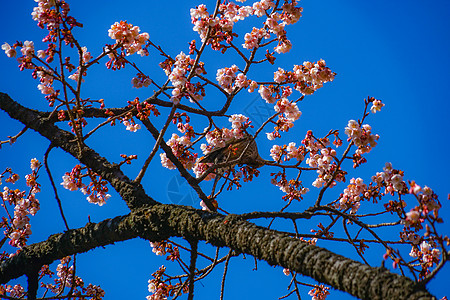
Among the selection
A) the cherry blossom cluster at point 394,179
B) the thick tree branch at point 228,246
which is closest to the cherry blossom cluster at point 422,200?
the thick tree branch at point 228,246

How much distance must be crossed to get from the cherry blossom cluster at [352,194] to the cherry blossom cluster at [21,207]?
361 cm

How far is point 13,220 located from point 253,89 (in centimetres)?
313

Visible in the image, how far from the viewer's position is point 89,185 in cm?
473

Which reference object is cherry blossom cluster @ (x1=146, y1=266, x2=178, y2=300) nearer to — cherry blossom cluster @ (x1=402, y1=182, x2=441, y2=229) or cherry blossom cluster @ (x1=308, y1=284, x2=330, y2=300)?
cherry blossom cluster @ (x1=308, y1=284, x2=330, y2=300)

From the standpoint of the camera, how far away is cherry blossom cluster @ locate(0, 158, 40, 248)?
491cm

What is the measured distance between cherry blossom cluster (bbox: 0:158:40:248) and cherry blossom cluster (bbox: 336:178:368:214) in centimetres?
361

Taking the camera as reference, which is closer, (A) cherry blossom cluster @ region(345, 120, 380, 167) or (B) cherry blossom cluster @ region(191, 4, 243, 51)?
(A) cherry blossom cluster @ region(345, 120, 380, 167)

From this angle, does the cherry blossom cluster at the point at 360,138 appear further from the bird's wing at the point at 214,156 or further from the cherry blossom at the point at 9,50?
the cherry blossom at the point at 9,50

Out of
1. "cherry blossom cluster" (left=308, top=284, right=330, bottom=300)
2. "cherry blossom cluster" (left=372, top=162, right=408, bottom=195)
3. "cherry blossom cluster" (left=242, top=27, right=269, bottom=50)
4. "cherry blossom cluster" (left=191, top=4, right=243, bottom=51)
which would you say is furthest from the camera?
"cherry blossom cluster" (left=308, top=284, right=330, bottom=300)

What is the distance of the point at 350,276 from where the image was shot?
2.37 m

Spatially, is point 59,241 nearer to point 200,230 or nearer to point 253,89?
point 200,230

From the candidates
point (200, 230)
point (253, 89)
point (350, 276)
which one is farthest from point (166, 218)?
point (253, 89)

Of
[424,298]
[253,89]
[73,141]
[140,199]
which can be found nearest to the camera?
[424,298]

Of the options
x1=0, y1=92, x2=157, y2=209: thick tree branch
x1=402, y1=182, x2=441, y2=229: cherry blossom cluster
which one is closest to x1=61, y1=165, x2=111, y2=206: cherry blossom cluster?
x1=0, y1=92, x2=157, y2=209: thick tree branch
